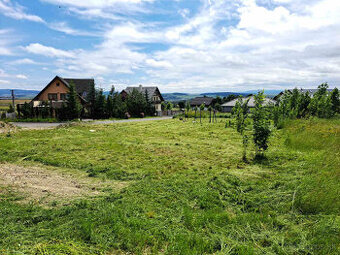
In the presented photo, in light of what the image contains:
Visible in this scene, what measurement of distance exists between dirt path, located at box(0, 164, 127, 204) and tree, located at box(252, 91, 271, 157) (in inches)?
240

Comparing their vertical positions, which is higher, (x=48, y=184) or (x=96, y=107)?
(x=96, y=107)

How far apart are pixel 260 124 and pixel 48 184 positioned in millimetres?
8139

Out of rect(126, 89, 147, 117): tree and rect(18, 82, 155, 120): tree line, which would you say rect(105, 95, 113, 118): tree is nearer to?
rect(18, 82, 155, 120): tree line

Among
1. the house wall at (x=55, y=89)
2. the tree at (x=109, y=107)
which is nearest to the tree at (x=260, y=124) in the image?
the tree at (x=109, y=107)

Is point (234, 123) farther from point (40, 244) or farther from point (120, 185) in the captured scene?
point (40, 244)

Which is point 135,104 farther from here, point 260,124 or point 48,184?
point 48,184

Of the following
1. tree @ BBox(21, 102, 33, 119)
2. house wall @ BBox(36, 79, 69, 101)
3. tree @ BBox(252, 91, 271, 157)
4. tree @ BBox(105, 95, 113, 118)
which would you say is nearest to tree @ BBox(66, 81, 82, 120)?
tree @ BBox(21, 102, 33, 119)

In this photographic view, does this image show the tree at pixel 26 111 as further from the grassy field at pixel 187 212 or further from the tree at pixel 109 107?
the grassy field at pixel 187 212

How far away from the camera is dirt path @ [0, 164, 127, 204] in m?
5.20

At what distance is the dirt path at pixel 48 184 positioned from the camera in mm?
5203

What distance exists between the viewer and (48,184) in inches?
232

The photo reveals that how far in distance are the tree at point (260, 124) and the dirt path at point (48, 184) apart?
609cm

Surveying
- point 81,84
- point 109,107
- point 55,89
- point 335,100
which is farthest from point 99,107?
point 335,100

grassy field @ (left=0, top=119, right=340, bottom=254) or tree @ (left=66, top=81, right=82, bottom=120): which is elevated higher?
tree @ (left=66, top=81, right=82, bottom=120)
